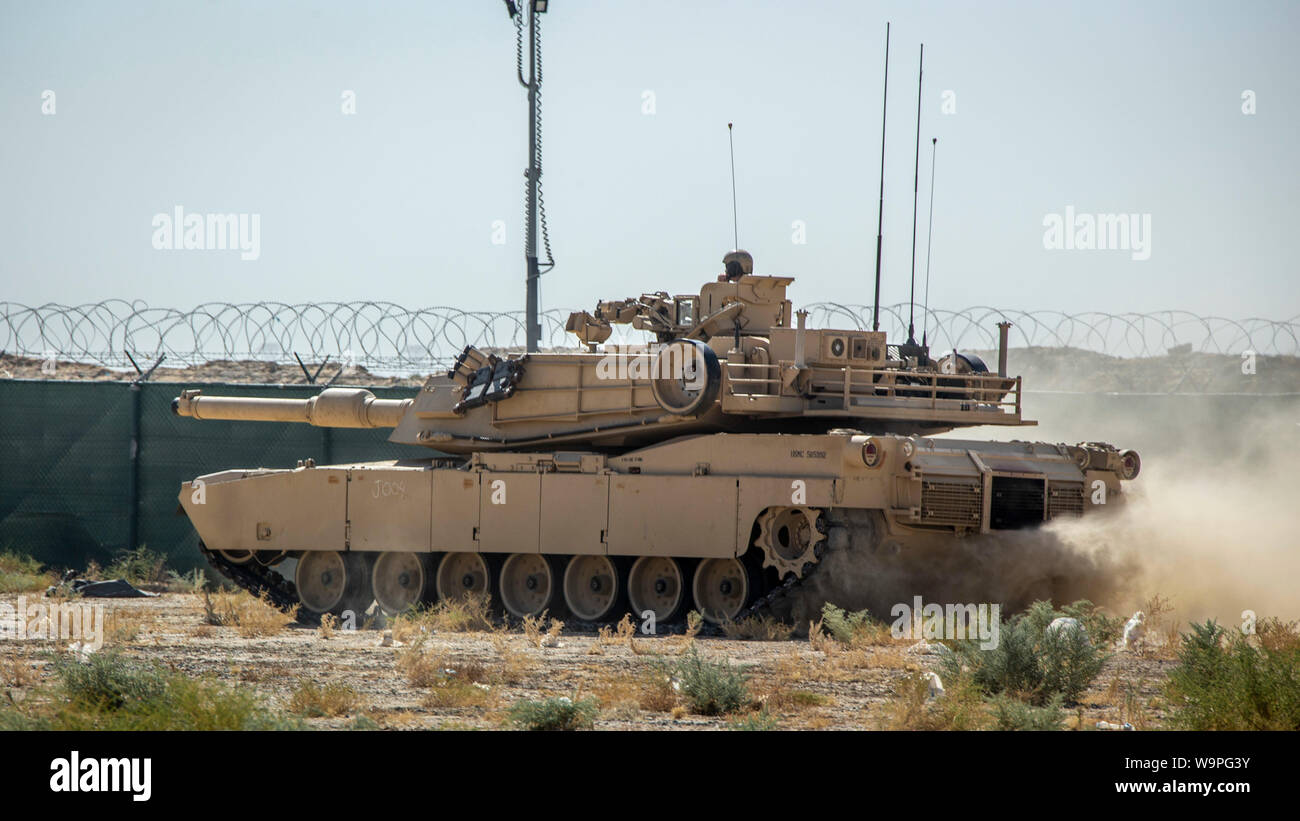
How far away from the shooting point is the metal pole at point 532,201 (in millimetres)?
21969

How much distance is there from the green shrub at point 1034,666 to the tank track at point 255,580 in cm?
1058

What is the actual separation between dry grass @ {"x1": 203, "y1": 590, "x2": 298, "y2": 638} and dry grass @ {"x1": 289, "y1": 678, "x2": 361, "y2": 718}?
5.91 m

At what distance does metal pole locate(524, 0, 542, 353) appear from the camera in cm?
2197

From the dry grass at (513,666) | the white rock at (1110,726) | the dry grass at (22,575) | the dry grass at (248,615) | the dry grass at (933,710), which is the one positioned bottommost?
the dry grass at (22,575)


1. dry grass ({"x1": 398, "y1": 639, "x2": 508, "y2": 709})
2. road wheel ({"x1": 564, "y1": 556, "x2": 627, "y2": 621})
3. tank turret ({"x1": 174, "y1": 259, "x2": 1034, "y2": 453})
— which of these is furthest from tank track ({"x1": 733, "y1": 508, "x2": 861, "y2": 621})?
dry grass ({"x1": 398, "y1": 639, "x2": 508, "y2": 709})

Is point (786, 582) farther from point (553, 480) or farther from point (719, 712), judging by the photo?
point (719, 712)

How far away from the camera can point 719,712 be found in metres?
9.95

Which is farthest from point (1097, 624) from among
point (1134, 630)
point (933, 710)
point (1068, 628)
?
point (933, 710)

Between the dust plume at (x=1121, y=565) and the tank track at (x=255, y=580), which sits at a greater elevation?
the dust plume at (x=1121, y=565)

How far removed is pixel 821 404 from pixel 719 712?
23.7 feet

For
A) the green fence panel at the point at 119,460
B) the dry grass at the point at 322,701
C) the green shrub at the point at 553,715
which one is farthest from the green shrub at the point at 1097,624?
the green fence panel at the point at 119,460

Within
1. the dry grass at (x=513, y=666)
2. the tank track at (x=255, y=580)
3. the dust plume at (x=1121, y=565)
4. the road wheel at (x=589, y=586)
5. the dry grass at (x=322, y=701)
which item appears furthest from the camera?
the tank track at (x=255, y=580)

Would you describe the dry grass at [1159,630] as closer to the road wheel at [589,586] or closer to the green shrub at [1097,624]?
the green shrub at [1097,624]
